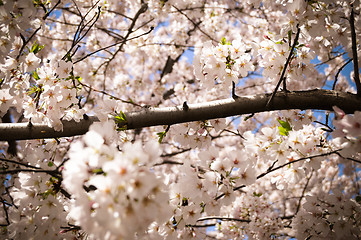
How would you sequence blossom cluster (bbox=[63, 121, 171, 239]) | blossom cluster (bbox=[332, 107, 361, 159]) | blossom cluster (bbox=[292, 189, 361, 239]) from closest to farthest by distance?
blossom cluster (bbox=[63, 121, 171, 239]) → blossom cluster (bbox=[332, 107, 361, 159]) → blossom cluster (bbox=[292, 189, 361, 239])

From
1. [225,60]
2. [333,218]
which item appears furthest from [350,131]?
[333,218]

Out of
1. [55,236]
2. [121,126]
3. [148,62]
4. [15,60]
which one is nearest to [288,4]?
[121,126]

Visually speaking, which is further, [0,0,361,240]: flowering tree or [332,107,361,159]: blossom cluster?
[332,107,361,159]: blossom cluster

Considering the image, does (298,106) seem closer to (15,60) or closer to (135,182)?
(135,182)

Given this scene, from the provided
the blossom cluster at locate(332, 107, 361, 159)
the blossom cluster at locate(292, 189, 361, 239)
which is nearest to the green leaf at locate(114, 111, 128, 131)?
the blossom cluster at locate(332, 107, 361, 159)

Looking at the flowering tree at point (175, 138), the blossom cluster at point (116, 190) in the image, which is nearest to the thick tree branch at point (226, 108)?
the flowering tree at point (175, 138)

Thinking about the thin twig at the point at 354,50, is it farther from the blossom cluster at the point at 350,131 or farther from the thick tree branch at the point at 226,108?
the blossom cluster at the point at 350,131

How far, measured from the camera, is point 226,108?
1871mm

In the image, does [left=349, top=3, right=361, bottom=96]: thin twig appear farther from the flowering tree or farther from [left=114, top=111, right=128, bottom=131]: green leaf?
[left=114, top=111, right=128, bottom=131]: green leaf

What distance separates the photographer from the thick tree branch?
5.96 ft

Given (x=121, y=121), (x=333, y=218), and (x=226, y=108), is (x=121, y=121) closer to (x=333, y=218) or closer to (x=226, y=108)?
(x=226, y=108)

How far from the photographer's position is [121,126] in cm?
183

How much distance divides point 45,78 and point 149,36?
11.1ft

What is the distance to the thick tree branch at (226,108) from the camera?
1.82 m
